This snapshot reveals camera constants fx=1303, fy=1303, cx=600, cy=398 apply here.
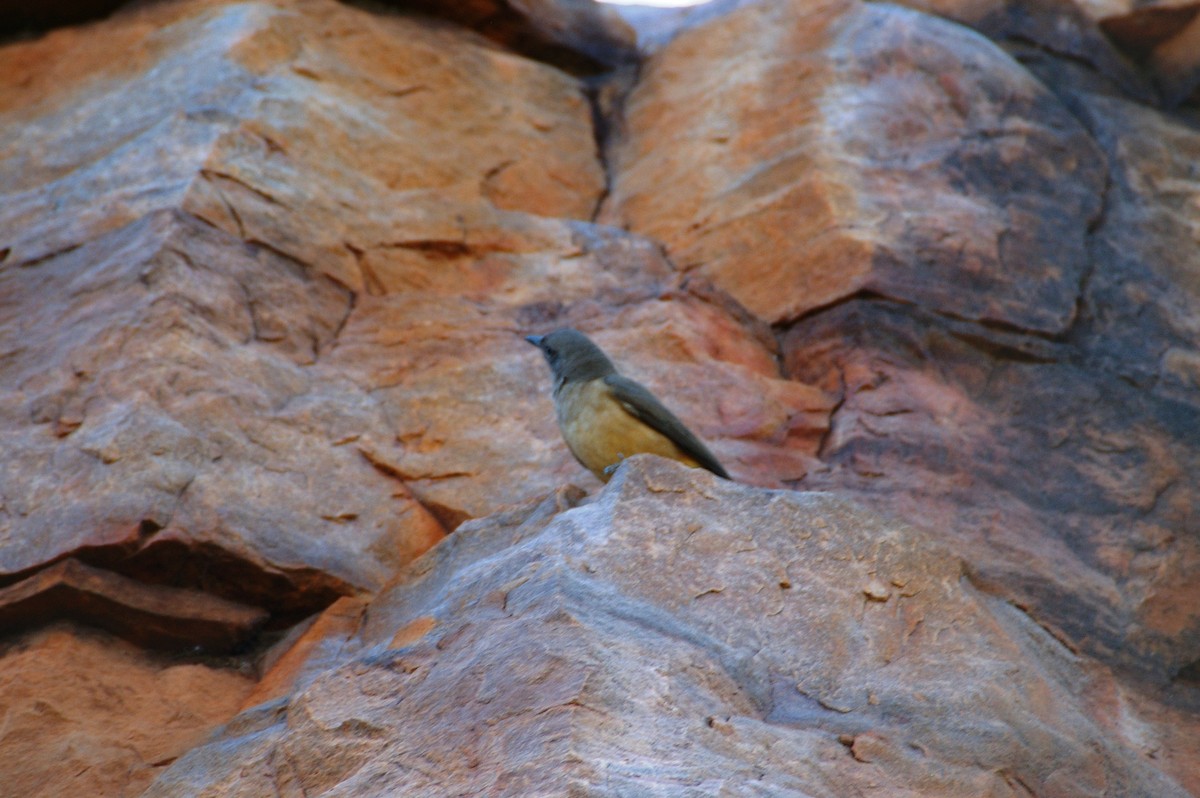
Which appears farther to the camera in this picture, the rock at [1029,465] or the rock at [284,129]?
the rock at [284,129]

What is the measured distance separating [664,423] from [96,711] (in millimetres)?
2551

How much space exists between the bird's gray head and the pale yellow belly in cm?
22

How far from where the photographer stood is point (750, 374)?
22.7 ft

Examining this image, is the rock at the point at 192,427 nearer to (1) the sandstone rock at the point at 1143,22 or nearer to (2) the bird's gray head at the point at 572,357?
(2) the bird's gray head at the point at 572,357

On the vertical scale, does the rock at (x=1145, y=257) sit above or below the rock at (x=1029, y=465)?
above

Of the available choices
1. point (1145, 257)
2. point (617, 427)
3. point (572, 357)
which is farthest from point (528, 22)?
point (617, 427)

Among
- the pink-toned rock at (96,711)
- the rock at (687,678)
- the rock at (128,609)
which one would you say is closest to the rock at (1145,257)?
the rock at (687,678)

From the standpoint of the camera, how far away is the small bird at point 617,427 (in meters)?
5.67

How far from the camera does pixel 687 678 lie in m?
3.99

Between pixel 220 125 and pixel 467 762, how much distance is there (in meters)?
4.97

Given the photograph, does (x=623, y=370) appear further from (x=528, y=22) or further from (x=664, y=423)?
(x=528, y=22)

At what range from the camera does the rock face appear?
421cm

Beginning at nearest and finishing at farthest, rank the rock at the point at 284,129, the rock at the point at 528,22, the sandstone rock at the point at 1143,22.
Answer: the rock at the point at 284,129 → the rock at the point at 528,22 → the sandstone rock at the point at 1143,22

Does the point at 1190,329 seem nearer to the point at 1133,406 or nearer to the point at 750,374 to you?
the point at 1133,406
